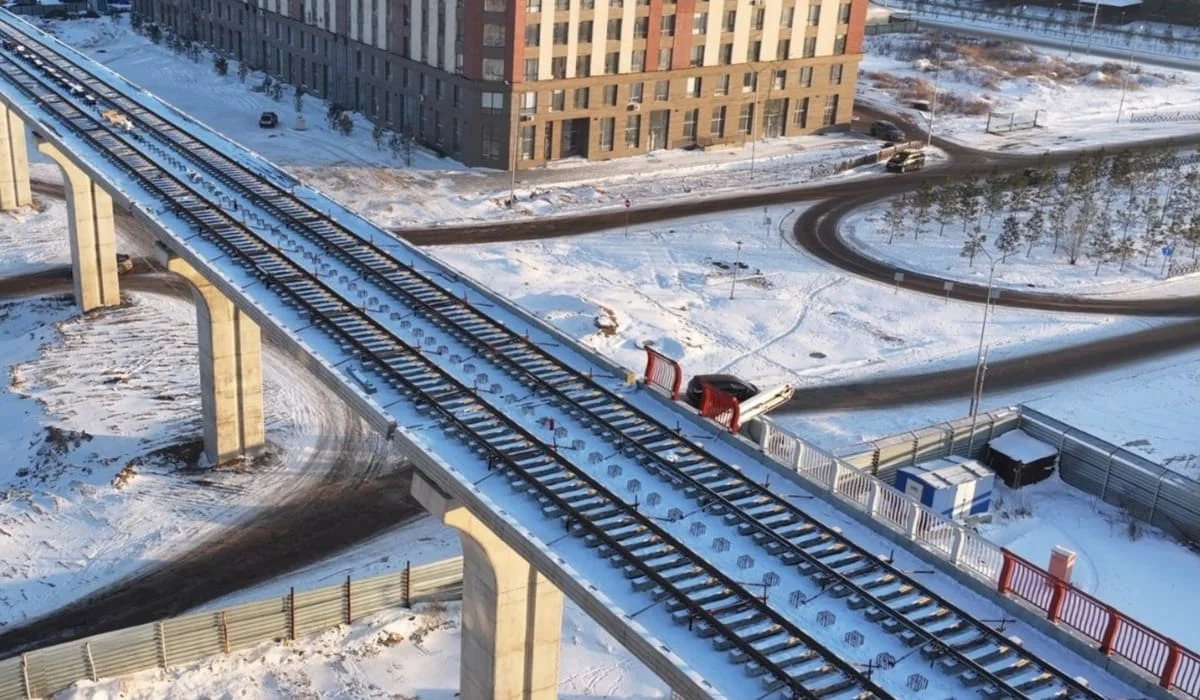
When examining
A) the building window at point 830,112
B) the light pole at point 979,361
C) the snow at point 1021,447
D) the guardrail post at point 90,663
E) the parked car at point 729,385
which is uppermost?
the building window at point 830,112

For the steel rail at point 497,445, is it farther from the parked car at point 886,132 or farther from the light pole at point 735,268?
the parked car at point 886,132

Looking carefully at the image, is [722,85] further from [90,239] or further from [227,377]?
[227,377]

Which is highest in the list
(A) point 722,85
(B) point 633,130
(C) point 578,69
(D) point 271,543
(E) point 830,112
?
(C) point 578,69

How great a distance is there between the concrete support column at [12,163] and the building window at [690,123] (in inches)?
1639

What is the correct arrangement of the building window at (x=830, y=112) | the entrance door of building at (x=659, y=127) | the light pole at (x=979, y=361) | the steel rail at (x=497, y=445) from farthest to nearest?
the building window at (x=830, y=112) < the entrance door of building at (x=659, y=127) < the light pole at (x=979, y=361) < the steel rail at (x=497, y=445)

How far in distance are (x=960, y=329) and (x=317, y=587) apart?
32.3 metres

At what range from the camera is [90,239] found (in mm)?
52531

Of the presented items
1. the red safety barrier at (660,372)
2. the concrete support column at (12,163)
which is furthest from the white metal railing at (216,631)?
the concrete support column at (12,163)

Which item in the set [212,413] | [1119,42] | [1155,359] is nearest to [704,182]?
[1155,359]

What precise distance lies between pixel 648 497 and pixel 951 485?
56.3ft

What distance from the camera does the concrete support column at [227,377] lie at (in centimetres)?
3994

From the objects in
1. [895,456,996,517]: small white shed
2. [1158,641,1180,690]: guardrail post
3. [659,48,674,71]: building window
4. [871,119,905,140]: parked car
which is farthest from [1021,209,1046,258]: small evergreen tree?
[1158,641,1180,690]: guardrail post

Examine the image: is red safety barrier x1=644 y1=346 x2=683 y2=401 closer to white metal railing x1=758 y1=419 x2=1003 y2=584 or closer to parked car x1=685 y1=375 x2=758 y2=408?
white metal railing x1=758 y1=419 x2=1003 y2=584

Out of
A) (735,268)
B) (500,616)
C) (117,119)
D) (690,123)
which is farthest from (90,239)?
(690,123)
